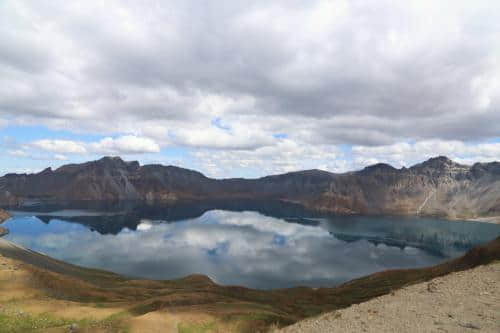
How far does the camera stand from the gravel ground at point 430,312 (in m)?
18.9

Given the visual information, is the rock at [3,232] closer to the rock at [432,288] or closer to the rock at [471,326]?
the rock at [432,288]

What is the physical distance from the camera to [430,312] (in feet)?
70.9

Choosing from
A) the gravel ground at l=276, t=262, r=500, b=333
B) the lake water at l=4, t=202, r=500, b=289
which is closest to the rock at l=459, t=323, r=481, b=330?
the gravel ground at l=276, t=262, r=500, b=333

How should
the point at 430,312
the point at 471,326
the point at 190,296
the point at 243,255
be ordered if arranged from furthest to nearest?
the point at 243,255 < the point at 190,296 < the point at 430,312 < the point at 471,326

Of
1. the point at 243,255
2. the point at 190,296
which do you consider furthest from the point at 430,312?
the point at 243,255

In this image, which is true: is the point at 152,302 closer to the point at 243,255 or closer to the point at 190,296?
the point at 190,296

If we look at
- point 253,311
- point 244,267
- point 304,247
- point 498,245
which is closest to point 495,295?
point 253,311

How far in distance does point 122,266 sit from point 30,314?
279ft

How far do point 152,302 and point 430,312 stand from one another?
168ft

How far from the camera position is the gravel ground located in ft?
61.9

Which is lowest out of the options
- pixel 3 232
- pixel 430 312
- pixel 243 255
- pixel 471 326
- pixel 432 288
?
pixel 243 255

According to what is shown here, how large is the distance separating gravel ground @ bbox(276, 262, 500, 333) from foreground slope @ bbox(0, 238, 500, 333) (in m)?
24.1

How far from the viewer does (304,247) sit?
174 metres

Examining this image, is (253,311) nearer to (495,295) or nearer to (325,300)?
(325,300)
